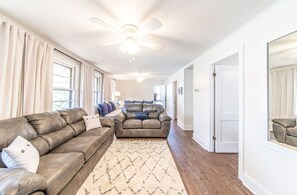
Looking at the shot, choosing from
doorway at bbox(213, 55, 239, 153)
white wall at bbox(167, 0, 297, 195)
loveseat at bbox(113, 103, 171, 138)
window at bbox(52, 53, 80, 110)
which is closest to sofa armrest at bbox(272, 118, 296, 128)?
white wall at bbox(167, 0, 297, 195)

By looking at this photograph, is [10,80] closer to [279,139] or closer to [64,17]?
[64,17]

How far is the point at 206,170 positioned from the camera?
8.70 ft

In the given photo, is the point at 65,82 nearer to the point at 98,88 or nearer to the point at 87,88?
the point at 87,88

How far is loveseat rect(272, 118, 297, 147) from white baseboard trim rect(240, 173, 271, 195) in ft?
2.23

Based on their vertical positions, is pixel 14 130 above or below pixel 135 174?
above

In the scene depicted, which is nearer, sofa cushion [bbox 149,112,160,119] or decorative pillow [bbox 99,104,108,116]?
sofa cushion [bbox 149,112,160,119]

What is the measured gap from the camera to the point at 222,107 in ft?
11.5

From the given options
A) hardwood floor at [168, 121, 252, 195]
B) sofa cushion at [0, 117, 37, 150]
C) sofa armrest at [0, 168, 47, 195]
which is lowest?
hardwood floor at [168, 121, 252, 195]

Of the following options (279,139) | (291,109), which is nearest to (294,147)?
(279,139)

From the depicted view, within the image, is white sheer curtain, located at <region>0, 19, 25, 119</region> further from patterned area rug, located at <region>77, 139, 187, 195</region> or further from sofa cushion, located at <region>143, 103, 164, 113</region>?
sofa cushion, located at <region>143, 103, 164, 113</region>

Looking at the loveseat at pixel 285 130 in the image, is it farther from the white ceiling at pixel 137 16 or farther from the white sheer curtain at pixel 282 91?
the white ceiling at pixel 137 16

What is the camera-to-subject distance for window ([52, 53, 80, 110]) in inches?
146

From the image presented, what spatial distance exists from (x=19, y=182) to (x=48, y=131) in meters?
1.40

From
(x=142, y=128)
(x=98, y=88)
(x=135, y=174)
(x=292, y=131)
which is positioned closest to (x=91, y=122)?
(x=142, y=128)
